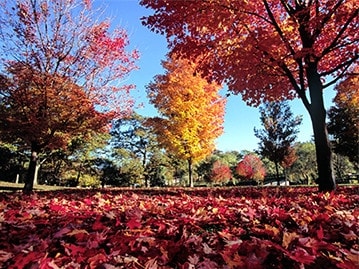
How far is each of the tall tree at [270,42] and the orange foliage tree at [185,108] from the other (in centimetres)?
874

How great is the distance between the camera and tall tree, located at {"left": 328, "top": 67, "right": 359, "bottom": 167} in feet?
80.5

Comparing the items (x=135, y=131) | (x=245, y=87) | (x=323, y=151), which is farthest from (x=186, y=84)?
(x=135, y=131)

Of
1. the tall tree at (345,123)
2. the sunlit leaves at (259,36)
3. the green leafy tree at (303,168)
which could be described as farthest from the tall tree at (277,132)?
the green leafy tree at (303,168)

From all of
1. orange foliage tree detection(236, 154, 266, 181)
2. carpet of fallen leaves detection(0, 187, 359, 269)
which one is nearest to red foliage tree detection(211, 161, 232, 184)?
orange foliage tree detection(236, 154, 266, 181)

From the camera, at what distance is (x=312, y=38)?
258 inches

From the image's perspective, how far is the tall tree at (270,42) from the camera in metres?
6.37

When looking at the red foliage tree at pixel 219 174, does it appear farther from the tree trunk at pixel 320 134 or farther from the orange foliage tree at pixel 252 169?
the tree trunk at pixel 320 134

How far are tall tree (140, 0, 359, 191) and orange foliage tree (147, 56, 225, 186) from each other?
8739 millimetres

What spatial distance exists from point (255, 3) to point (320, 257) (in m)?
6.96

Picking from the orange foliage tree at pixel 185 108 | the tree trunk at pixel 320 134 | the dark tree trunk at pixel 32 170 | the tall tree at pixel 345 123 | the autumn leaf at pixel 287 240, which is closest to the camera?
the autumn leaf at pixel 287 240

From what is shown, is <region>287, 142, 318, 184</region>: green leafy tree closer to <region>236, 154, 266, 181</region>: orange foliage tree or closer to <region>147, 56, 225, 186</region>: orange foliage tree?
<region>236, 154, 266, 181</region>: orange foliage tree

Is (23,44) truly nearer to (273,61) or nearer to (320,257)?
(273,61)

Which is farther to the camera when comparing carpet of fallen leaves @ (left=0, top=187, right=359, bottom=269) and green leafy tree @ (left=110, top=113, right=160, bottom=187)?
green leafy tree @ (left=110, top=113, right=160, bottom=187)

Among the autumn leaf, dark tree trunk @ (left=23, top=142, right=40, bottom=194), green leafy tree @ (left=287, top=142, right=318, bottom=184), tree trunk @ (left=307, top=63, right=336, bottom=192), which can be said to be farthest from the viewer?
green leafy tree @ (left=287, top=142, right=318, bottom=184)
